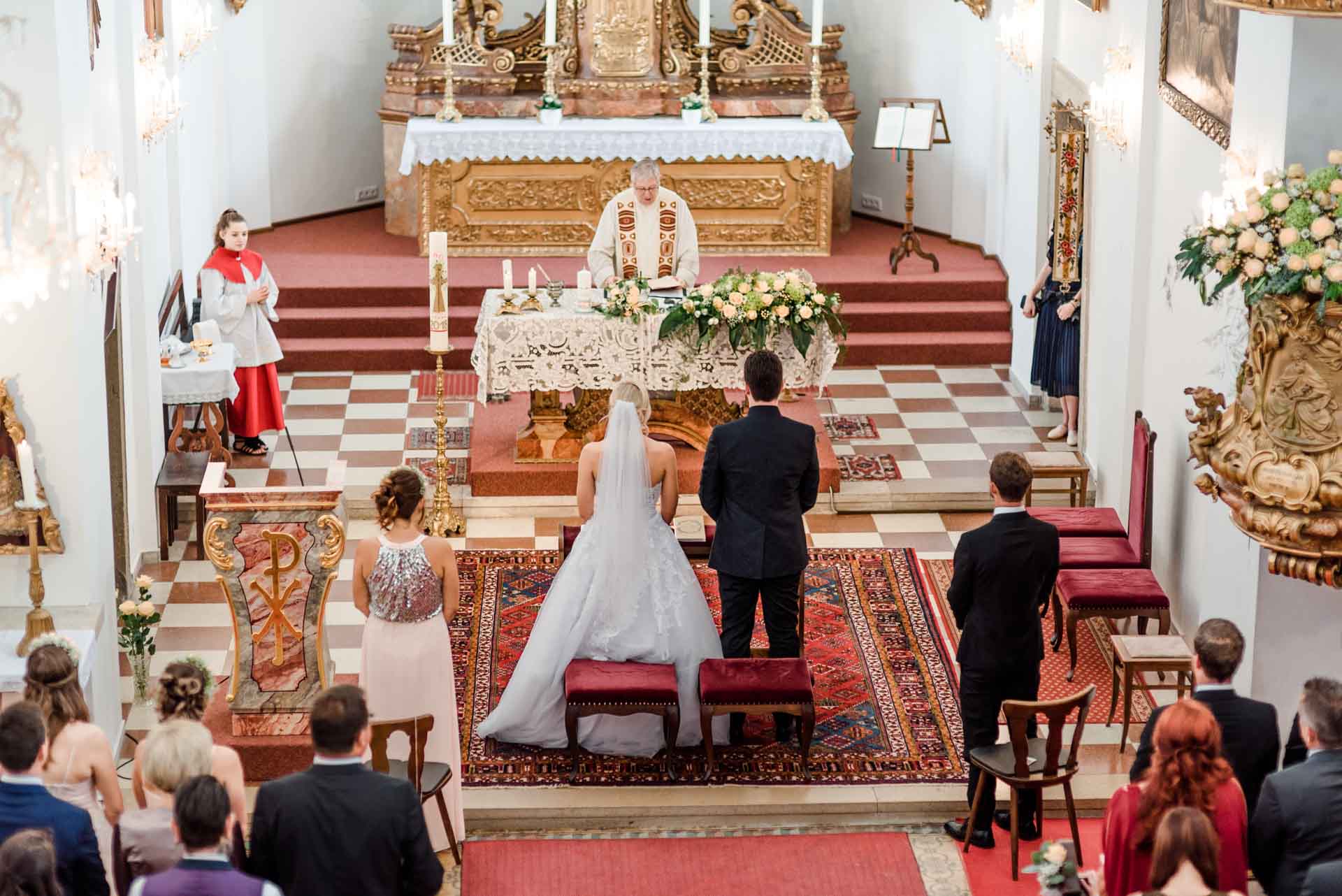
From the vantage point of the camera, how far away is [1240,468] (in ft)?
21.9

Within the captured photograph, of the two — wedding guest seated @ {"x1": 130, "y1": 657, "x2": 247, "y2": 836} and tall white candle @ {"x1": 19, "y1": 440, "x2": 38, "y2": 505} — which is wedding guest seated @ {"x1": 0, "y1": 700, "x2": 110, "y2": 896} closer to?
wedding guest seated @ {"x1": 130, "y1": 657, "x2": 247, "y2": 836}

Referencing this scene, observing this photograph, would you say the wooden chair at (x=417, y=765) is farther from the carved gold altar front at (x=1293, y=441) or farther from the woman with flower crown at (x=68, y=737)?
the carved gold altar front at (x=1293, y=441)

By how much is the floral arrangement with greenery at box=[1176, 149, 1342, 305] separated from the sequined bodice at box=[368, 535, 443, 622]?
3052 mm

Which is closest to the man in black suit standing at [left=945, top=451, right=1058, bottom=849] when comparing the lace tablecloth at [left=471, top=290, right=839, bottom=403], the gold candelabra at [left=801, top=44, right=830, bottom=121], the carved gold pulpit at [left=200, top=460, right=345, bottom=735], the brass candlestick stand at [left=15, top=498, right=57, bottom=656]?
the carved gold pulpit at [left=200, top=460, right=345, bottom=735]

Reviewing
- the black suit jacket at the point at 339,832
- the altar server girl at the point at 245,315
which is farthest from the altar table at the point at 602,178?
the black suit jacket at the point at 339,832

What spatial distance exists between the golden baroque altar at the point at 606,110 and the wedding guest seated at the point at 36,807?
10587 millimetres

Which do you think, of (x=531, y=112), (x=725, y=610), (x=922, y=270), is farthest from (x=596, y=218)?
(x=725, y=610)

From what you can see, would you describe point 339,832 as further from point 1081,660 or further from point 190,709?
point 1081,660

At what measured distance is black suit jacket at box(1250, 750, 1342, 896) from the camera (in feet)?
17.6

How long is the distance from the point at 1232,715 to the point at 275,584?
3.85 metres

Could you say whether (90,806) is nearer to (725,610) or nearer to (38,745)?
(38,745)

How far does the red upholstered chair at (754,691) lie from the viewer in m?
7.77

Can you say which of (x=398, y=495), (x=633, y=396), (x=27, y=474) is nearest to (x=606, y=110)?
(x=633, y=396)

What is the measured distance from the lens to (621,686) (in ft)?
25.6
